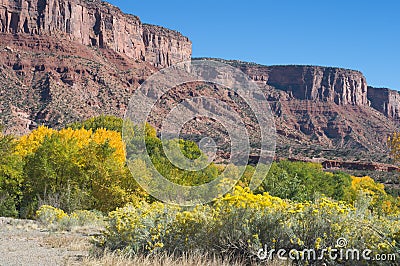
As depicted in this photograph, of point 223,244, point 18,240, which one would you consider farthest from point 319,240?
point 18,240

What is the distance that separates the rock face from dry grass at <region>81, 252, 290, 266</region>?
14442 cm

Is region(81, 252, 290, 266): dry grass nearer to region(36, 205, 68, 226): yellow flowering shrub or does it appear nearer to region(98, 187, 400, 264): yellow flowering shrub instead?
region(98, 187, 400, 264): yellow flowering shrub

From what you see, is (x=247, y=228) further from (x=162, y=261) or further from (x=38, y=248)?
(x=38, y=248)

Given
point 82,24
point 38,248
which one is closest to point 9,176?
point 38,248

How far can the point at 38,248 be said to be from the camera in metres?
11.5

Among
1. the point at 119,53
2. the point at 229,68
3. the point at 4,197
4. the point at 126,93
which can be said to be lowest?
the point at 4,197

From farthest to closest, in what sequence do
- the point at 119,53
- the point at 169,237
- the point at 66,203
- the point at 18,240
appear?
the point at 119,53, the point at 66,203, the point at 18,240, the point at 169,237

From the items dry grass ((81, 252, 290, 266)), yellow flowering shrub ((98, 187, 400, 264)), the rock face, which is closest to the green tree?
yellow flowering shrub ((98, 187, 400, 264))

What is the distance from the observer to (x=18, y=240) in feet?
42.9

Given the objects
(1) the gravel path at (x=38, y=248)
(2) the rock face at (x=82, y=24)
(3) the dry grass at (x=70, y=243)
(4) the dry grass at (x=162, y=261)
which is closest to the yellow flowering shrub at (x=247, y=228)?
(4) the dry grass at (x=162, y=261)

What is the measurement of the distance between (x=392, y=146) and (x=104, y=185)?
15.4 meters

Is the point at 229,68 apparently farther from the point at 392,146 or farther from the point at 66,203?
the point at 66,203

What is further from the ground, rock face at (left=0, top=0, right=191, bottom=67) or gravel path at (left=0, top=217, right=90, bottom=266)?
rock face at (left=0, top=0, right=191, bottom=67)

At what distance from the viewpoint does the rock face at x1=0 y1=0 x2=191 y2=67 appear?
144m
